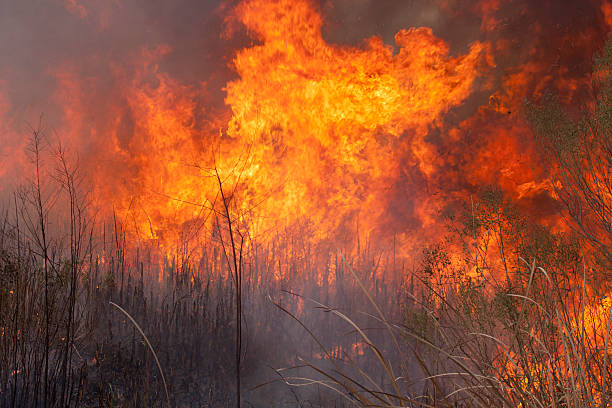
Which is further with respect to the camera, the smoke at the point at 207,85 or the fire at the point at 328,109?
the fire at the point at 328,109

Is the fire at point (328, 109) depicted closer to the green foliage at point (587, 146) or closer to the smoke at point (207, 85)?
the smoke at point (207, 85)

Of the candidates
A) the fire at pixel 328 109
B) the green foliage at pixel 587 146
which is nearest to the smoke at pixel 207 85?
the fire at pixel 328 109

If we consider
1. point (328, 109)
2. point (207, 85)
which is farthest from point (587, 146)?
point (207, 85)

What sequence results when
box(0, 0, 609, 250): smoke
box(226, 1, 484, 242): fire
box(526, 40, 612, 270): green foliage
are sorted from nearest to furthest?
box(526, 40, 612, 270): green foliage
box(0, 0, 609, 250): smoke
box(226, 1, 484, 242): fire

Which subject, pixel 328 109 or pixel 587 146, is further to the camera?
pixel 328 109

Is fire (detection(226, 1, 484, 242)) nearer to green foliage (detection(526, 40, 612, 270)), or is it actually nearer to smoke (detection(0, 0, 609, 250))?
smoke (detection(0, 0, 609, 250))

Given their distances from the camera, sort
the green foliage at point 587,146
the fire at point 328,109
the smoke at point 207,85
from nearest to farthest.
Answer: the green foliage at point 587,146 → the smoke at point 207,85 → the fire at point 328,109

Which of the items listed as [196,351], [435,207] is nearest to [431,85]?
[435,207]

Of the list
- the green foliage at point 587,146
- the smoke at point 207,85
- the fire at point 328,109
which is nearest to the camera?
the green foliage at point 587,146

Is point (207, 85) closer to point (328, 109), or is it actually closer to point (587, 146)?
point (328, 109)

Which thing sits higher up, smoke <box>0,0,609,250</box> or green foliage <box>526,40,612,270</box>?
smoke <box>0,0,609,250</box>

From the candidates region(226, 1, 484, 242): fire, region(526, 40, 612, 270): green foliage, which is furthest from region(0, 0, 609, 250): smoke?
region(526, 40, 612, 270): green foliage

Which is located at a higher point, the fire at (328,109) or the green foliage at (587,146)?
the fire at (328,109)

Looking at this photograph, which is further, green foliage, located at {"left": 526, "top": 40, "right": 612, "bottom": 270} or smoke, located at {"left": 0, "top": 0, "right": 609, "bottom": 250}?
smoke, located at {"left": 0, "top": 0, "right": 609, "bottom": 250}
